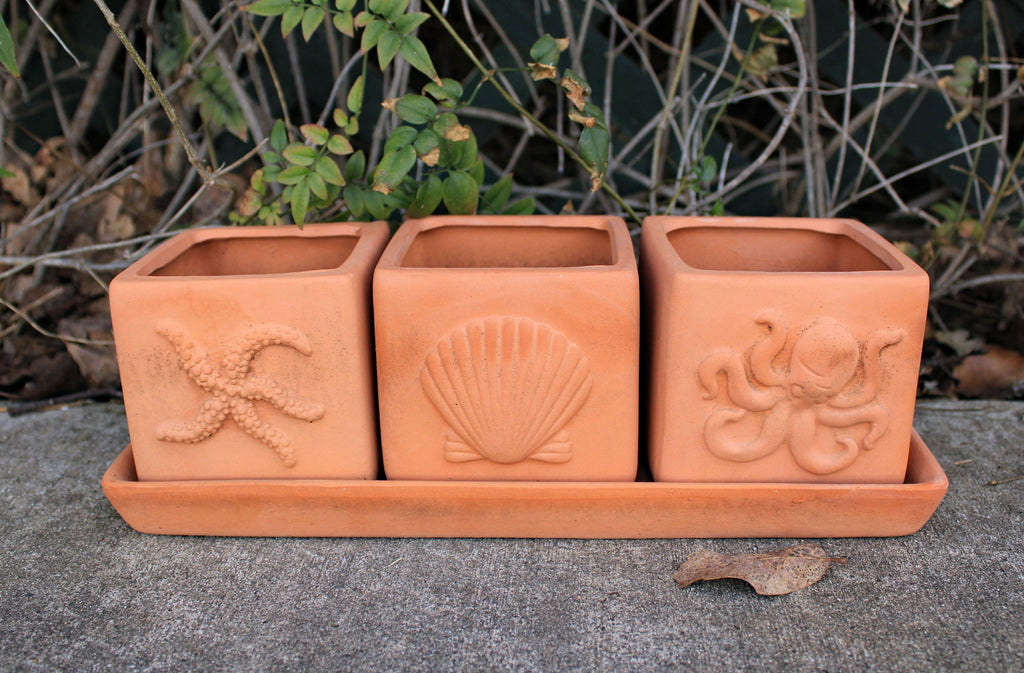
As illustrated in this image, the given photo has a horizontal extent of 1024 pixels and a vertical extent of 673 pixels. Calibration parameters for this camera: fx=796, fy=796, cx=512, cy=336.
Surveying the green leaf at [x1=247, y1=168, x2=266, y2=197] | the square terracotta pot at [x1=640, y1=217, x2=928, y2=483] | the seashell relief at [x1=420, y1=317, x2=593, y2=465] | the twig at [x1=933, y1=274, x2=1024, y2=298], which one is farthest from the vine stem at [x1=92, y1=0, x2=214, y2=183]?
the twig at [x1=933, y1=274, x2=1024, y2=298]

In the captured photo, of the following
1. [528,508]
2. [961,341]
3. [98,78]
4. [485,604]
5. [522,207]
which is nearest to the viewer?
[485,604]

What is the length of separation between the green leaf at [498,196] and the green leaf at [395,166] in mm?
306

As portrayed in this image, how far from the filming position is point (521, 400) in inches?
46.2

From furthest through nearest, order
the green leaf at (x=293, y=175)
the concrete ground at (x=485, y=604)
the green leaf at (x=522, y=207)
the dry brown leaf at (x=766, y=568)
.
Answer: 1. the green leaf at (x=522, y=207)
2. the green leaf at (x=293, y=175)
3. the dry brown leaf at (x=766, y=568)
4. the concrete ground at (x=485, y=604)

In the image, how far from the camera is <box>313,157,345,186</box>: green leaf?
4.43 ft

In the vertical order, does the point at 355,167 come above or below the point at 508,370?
above

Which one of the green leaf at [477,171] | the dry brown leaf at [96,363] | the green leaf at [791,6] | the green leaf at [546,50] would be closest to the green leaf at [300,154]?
the green leaf at [477,171]

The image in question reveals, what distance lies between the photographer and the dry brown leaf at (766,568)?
1132 millimetres

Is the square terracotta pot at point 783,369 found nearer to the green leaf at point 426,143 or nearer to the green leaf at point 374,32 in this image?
the green leaf at point 426,143

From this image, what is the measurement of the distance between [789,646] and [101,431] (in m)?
1.32

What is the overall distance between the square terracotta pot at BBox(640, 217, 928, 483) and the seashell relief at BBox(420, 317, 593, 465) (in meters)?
0.15

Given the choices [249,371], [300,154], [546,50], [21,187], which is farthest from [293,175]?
[21,187]

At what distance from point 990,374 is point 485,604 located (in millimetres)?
1338

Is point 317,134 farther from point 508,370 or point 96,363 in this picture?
point 96,363
